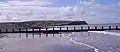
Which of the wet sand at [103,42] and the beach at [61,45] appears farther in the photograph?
the beach at [61,45]

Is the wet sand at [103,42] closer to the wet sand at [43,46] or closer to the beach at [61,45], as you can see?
the beach at [61,45]

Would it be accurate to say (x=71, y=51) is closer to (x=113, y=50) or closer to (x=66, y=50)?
(x=66, y=50)

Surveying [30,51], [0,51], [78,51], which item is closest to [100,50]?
[78,51]

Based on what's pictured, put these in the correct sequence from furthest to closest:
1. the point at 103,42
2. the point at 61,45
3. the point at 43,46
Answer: the point at 103,42
the point at 61,45
the point at 43,46

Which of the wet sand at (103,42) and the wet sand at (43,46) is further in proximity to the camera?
the wet sand at (43,46)

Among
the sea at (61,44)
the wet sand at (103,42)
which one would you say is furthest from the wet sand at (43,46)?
the wet sand at (103,42)

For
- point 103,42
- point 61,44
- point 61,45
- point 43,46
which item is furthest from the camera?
point 103,42

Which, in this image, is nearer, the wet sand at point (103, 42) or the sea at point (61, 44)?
the wet sand at point (103, 42)

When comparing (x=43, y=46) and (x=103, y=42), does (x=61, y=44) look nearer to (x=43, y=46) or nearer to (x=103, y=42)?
(x=43, y=46)

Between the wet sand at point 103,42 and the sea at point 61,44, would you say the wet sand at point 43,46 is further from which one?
the wet sand at point 103,42

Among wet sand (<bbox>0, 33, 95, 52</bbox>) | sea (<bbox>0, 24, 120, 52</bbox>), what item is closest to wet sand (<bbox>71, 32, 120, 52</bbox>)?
sea (<bbox>0, 24, 120, 52</bbox>)

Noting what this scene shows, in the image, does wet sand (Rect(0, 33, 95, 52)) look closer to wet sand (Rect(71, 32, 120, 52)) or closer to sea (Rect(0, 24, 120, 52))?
sea (Rect(0, 24, 120, 52))

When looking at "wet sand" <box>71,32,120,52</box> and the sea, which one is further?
the sea


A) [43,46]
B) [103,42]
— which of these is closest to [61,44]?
[43,46]
